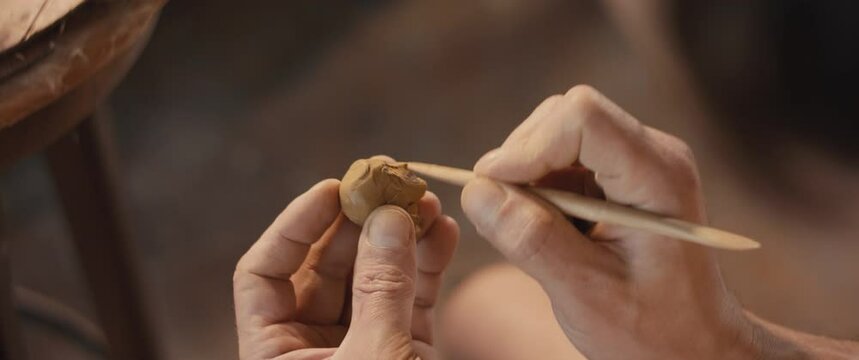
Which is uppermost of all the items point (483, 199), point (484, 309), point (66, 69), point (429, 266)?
point (66, 69)

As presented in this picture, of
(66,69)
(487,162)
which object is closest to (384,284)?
(487,162)

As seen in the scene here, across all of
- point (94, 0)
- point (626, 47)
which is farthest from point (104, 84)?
point (626, 47)

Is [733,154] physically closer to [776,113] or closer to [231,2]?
[776,113]

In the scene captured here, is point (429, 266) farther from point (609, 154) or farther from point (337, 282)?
point (609, 154)

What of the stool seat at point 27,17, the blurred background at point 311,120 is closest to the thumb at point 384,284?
the stool seat at point 27,17

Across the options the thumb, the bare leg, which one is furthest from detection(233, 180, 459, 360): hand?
the bare leg

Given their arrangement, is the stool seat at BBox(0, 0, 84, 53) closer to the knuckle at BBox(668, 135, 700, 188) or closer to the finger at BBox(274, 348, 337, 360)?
the finger at BBox(274, 348, 337, 360)
